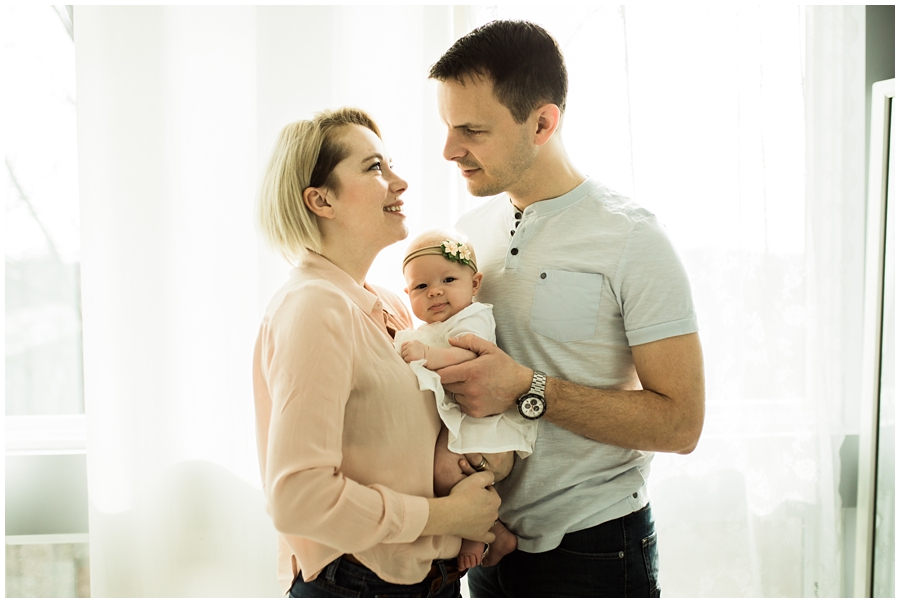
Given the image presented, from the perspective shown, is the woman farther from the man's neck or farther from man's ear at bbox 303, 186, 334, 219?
the man's neck

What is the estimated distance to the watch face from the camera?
4.40ft

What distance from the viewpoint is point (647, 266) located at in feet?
4.54

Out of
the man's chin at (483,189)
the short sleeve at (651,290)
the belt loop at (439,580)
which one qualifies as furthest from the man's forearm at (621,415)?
the man's chin at (483,189)

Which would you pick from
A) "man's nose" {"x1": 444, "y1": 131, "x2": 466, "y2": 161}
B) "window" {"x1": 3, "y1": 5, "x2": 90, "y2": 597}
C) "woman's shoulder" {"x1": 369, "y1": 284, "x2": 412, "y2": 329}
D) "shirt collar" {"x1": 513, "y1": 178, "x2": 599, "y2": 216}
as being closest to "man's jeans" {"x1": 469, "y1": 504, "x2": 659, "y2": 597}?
"woman's shoulder" {"x1": 369, "y1": 284, "x2": 412, "y2": 329}

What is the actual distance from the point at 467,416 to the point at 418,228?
0.89 m

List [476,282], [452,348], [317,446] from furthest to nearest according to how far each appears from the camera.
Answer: [476,282] < [452,348] < [317,446]

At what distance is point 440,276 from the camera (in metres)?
1.47

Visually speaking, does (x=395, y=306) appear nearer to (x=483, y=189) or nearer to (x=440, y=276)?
(x=440, y=276)

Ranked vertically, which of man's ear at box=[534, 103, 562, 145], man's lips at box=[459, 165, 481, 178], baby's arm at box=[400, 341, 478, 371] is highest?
man's ear at box=[534, 103, 562, 145]

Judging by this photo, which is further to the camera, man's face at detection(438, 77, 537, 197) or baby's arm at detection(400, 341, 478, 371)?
man's face at detection(438, 77, 537, 197)

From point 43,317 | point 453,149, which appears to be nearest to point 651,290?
point 453,149

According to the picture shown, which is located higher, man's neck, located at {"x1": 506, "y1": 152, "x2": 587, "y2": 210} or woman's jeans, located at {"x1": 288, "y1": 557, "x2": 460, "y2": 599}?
man's neck, located at {"x1": 506, "y1": 152, "x2": 587, "y2": 210}

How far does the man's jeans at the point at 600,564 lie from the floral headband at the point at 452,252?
2.27ft

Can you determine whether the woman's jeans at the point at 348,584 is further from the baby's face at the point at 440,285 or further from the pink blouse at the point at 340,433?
the baby's face at the point at 440,285
